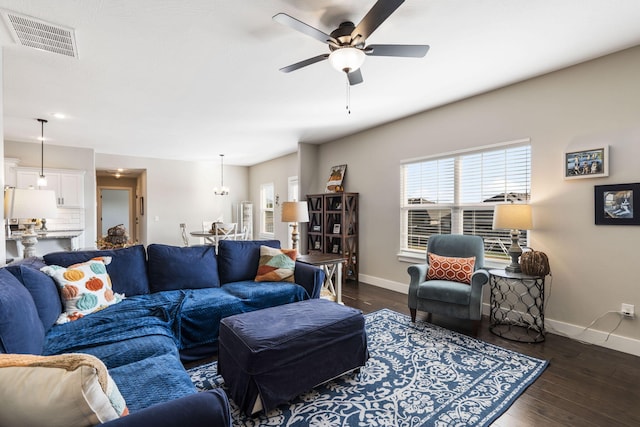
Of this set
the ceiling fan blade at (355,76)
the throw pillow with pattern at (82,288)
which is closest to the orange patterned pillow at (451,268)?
the ceiling fan blade at (355,76)

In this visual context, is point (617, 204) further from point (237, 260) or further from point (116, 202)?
point (116, 202)

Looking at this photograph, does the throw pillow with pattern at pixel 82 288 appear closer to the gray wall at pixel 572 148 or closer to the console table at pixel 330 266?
the console table at pixel 330 266

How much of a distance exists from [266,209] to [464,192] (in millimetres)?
5485

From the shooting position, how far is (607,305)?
270 centimetres

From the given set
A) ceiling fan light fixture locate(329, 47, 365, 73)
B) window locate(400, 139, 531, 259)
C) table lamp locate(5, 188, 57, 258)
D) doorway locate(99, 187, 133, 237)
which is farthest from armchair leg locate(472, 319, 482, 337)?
doorway locate(99, 187, 133, 237)

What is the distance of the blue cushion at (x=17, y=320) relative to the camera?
1.37 metres

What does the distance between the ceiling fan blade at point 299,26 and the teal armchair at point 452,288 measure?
7.65ft

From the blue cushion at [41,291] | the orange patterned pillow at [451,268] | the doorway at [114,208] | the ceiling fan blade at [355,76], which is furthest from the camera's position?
the doorway at [114,208]

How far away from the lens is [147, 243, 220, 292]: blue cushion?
9.54ft

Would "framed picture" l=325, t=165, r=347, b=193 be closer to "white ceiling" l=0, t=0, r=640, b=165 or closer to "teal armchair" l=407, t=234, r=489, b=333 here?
"white ceiling" l=0, t=0, r=640, b=165

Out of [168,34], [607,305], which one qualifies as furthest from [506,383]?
[168,34]

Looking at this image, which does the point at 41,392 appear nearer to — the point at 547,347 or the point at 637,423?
the point at 637,423

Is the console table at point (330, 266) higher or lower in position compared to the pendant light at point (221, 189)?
lower

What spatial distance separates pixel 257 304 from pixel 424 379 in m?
1.49
